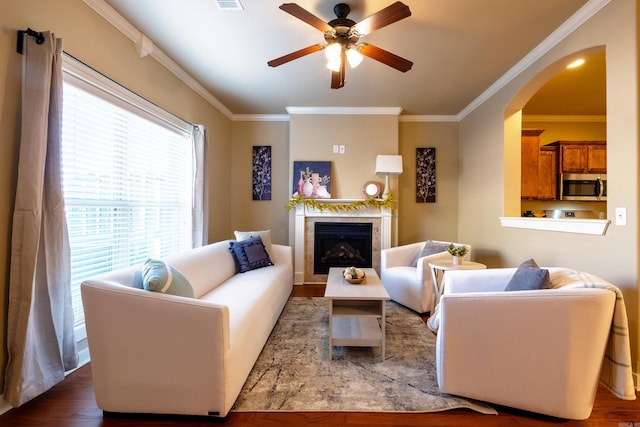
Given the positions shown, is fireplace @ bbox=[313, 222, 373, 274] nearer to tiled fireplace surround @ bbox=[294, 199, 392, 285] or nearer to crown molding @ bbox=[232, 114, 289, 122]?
tiled fireplace surround @ bbox=[294, 199, 392, 285]

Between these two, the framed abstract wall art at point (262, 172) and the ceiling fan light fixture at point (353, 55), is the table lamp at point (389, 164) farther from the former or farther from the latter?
the ceiling fan light fixture at point (353, 55)

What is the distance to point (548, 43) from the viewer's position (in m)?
2.54

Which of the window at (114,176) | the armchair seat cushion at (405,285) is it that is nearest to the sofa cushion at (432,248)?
the armchair seat cushion at (405,285)

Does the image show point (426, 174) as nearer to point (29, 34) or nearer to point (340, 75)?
point (340, 75)

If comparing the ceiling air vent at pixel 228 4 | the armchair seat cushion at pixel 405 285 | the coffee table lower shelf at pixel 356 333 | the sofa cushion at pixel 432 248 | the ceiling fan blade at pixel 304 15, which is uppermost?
the ceiling air vent at pixel 228 4

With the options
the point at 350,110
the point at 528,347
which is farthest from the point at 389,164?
the point at 528,347

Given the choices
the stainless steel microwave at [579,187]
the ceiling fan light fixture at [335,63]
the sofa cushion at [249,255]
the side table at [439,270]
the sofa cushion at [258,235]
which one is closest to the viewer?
the ceiling fan light fixture at [335,63]

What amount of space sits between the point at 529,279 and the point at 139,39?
144 inches

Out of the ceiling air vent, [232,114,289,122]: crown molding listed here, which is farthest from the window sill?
[232,114,289,122]: crown molding

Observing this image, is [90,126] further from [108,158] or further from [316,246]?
[316,246]

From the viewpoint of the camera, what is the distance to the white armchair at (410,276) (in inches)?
119

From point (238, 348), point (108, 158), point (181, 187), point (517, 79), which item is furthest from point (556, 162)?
point (108, 158)

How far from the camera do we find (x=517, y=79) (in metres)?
3.05

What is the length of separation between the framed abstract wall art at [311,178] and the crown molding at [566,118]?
139 inches
